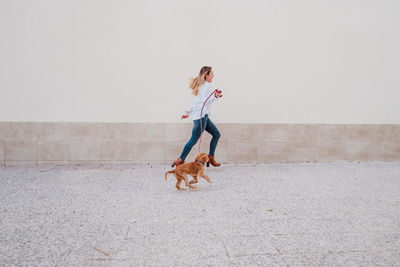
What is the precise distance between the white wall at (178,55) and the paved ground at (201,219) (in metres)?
1.36

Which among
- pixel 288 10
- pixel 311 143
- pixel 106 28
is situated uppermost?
pixel 288 10

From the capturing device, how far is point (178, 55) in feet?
16.9

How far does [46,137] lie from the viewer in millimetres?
5133

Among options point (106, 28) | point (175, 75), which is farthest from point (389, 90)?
point (106, 28)

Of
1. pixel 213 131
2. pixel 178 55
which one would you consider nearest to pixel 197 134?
pixel 213 131

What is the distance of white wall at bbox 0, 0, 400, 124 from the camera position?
5.07 metres

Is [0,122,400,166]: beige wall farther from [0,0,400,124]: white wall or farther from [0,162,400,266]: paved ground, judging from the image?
[0,162,400,266]: paved ground

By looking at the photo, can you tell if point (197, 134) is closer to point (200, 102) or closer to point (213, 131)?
point (213, 131)

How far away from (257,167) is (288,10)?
293cm

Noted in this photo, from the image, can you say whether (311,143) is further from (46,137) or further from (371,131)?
(46,137)

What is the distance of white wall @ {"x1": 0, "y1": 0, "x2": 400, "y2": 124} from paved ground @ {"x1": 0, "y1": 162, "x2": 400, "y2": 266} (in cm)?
136

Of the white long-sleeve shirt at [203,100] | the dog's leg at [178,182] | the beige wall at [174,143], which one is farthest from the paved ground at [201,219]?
the white long-sleeve shirt at [203,100]

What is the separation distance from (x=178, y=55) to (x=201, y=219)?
333 cm

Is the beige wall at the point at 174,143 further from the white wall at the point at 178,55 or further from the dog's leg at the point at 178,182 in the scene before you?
the dog's leg at the point at 178,182
